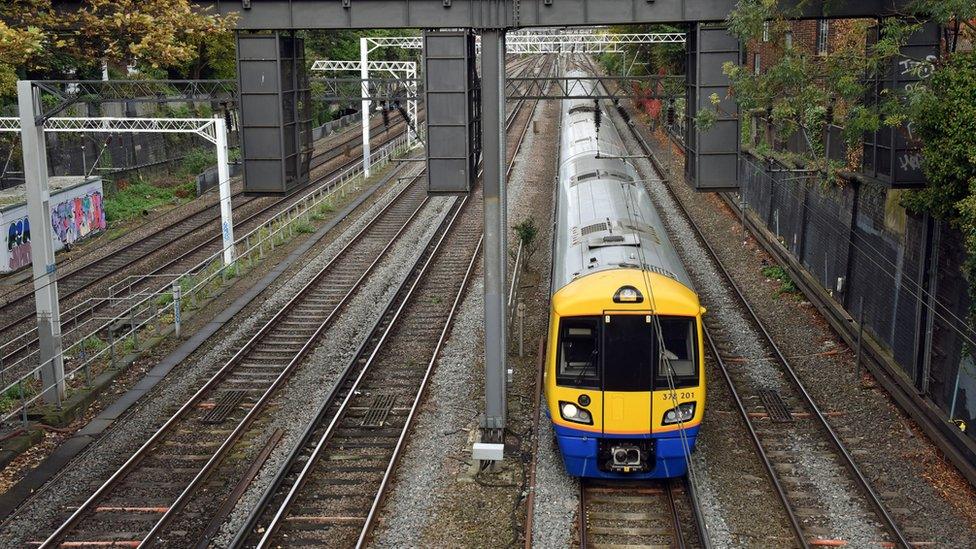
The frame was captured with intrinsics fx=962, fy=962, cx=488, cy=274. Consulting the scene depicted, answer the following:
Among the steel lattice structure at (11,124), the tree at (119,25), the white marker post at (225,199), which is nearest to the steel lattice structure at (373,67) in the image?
the steel lattice structure at (11,124)

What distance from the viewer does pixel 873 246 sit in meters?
17.5

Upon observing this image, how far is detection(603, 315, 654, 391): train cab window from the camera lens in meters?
11.2

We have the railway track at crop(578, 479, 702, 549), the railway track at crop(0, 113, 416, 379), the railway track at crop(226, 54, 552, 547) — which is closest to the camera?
the railway track at crop(578, 479, 702, 549)

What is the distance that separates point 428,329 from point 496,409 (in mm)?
5732

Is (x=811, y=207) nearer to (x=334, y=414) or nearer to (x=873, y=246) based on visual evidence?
(x=873, y=246)

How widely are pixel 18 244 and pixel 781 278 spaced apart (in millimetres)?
19873

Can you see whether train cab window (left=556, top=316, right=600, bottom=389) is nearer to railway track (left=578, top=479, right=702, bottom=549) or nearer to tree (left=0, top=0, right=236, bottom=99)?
railway track (left=578, top=479, right=702, bottom=549)

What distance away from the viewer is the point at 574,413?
11336 mm

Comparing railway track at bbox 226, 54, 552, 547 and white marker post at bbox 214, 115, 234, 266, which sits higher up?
white marker post at bbox 214, 115, 234, 266

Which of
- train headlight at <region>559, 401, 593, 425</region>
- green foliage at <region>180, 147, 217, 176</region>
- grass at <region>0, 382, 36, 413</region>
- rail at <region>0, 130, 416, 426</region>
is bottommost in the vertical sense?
grass at <region>0, 382, 36, 413</region>

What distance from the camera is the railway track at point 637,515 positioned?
1046 centimetres

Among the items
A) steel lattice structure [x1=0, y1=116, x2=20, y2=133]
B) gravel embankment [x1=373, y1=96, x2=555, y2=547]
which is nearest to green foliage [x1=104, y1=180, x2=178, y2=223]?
steel lattice structure [x1=0, y1=116, x2=20, y2=133]

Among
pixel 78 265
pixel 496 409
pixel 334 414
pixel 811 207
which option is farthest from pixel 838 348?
pixel 78 265

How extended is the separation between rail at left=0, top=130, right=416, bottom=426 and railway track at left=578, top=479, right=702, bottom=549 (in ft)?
27.0
